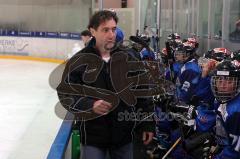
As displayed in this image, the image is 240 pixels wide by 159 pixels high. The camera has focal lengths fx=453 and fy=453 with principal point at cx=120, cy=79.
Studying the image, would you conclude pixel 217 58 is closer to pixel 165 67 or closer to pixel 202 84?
pixel 202 84

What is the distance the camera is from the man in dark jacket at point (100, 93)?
6.78 feet

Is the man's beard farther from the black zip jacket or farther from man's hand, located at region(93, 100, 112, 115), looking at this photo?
man's hand, located at region(93, 100, 112, 115)

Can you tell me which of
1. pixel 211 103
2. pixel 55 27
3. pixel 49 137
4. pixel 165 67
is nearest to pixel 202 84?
pixel 211 103

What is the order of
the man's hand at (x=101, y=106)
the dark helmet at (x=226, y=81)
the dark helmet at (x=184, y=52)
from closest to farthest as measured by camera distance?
the man's hand at (x=101, y=106) < the dark helmet at (x=226, y=81) < the dark helmet at (x=184, y=52)

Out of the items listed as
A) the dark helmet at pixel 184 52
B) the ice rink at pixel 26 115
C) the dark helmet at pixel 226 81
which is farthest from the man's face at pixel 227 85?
the ice rink at pixel 26 115

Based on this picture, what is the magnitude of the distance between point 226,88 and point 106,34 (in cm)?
60

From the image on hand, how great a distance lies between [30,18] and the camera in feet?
44.0

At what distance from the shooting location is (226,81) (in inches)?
82.0

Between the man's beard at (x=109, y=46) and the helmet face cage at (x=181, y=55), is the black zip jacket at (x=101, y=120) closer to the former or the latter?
the man's beard at (x=109, y=46)

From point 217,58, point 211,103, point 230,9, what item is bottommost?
point 211,103

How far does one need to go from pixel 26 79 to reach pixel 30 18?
548 cm

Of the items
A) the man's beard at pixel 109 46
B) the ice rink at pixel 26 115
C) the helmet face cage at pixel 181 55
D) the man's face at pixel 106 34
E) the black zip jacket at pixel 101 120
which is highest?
the man's face at pixel 106 34

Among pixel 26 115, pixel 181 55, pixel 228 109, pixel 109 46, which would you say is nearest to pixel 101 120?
pixel 109 46

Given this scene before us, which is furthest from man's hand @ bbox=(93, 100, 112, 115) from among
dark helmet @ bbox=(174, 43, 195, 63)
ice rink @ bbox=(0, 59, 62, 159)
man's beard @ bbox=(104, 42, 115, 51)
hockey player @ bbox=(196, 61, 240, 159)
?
dark helmet @ bbox=(174, 43, 195, 63)
